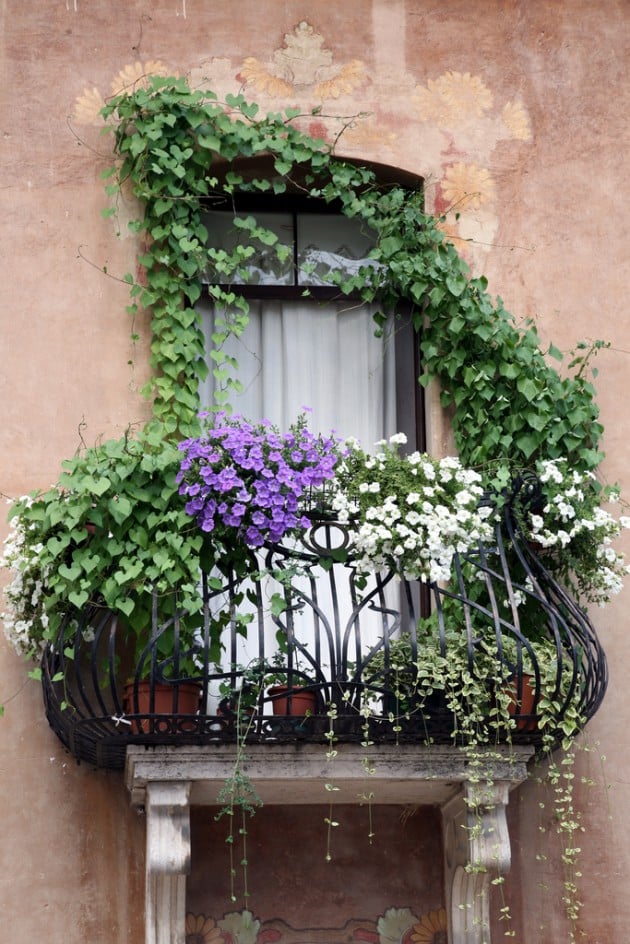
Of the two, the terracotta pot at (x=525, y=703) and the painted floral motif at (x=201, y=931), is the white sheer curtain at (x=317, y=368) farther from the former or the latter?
the painted floral motif at (x=201, y=931)

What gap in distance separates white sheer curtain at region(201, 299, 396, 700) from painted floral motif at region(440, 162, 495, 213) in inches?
25.0

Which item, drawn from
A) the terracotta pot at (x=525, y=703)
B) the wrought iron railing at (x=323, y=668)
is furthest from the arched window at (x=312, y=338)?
the terracotta pot at (x=525, y=703)

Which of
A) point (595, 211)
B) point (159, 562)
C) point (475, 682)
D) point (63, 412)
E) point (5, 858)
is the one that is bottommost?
point (5, 858)

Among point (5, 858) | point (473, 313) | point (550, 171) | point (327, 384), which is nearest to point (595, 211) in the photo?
point (550, 171)

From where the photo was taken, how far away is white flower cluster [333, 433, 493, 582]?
611 cm

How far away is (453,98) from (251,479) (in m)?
2.39

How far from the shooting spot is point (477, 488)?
20.6ft

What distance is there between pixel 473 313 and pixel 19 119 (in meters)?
2.23

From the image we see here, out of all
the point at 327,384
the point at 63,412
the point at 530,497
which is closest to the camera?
the point at 530,497

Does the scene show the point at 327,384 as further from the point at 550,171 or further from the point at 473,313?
the point at 550,171

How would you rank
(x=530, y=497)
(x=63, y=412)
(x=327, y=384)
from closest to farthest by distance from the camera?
(x=530, y=497)
(x=63, y=412)
(x=327, y=384)

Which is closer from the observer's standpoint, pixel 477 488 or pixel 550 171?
pixel 477 488

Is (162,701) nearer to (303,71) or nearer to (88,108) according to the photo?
(88,108)

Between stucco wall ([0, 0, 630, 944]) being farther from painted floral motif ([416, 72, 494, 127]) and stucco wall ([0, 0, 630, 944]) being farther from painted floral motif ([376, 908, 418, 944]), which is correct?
painted floral motif ([376, 908, 418, 944])
